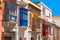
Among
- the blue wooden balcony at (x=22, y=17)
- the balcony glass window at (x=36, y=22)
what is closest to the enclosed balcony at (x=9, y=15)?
the blue wooden balcony at (x=22, y=17)

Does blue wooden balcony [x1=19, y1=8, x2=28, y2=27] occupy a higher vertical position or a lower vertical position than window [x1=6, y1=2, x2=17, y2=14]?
lower

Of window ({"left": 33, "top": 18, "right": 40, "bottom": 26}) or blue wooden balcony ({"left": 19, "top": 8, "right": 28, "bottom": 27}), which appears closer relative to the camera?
blue wooden balcony ({"left": 19, "top": 8, "right": 28, "bottom": 27})

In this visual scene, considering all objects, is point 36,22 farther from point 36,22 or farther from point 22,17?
point 22,17

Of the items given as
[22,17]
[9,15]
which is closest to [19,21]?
[22,17]

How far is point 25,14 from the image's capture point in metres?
21.8

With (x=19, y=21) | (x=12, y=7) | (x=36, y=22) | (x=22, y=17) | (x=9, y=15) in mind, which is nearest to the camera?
(x=9, y=15)

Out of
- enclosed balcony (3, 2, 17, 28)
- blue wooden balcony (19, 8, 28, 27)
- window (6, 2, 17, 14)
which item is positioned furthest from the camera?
blue wooden balcony (19, 8, 28, 27)

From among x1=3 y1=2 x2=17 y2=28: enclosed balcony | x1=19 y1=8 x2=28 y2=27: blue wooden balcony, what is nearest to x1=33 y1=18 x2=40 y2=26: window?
x1=19 y1=8 x2=28 y2=27: blue wooden balcony

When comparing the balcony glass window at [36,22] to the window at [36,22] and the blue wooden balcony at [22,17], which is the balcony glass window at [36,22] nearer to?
the window at [36,22]

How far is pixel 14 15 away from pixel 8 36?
2.02 m

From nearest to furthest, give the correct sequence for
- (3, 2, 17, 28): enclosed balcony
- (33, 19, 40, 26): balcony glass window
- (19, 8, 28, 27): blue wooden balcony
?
(3, 2, 17, 28): enclosed balcony < (19, 8, 28, 27): blue wooden balcony < (33, 19, 40, 26): balcony glass window

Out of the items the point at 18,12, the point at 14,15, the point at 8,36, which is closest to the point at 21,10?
the point at 18,12

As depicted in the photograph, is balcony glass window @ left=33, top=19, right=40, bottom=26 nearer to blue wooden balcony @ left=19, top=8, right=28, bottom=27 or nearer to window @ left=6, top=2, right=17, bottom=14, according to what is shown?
blue wooden balcony @ left=19, top=8, right=28, bottom=27

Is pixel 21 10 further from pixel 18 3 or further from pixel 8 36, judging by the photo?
pixel 8 36
